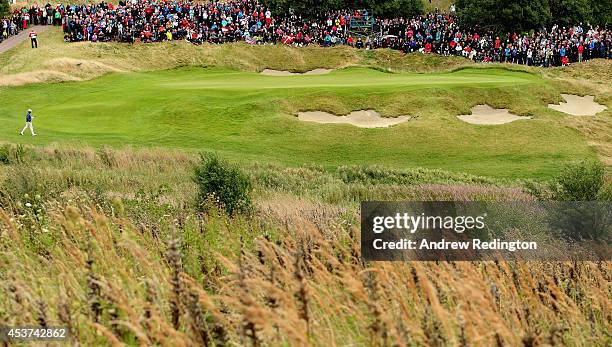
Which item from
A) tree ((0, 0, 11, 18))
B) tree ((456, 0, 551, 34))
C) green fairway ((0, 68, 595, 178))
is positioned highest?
tree ((0, 0, 11, 18))

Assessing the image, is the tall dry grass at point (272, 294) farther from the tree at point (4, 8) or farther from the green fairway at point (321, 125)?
the tree at point (4, 8)

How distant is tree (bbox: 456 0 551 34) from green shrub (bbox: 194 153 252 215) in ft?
164

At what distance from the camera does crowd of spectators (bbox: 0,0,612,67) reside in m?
49.3

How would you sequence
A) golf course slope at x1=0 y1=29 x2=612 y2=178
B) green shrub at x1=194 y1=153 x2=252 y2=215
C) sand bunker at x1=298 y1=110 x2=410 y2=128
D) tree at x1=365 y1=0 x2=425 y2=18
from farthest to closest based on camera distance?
tree at x1=365 y1=0 x2=425 y2=18
sand bunker at x1=298 y1=110 x2=410 y2=128
golf course slope at x1=0 y1=29 x2=612 y2=178
green shrub at x1=194 y1=153 x2=252 y2=215

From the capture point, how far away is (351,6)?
65.5 meters

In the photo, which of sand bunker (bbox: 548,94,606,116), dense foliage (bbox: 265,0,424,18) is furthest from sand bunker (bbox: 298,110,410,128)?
dense foliage (bbox: 265,0,424,18)

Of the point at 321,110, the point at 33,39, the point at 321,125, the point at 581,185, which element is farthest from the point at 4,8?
the point at 581,185

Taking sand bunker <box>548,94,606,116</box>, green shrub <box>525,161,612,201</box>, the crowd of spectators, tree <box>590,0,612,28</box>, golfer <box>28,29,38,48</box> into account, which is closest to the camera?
green shrub <box>525,161,612,201</box>

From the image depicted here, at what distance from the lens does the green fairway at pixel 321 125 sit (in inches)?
1095

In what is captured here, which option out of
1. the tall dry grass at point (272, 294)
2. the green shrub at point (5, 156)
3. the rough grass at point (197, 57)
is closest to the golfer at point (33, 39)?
the rough grass at point (197, 57)

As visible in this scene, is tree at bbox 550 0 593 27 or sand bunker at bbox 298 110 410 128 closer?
sand bunker at bbox 298 110 410 128

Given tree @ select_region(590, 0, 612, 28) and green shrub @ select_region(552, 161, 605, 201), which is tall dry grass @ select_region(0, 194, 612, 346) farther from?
tree @ select_region(590, 0, 612, 28)

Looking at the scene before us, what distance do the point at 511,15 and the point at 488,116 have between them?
1247 inches

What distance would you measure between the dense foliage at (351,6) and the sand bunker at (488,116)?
31.4 m
